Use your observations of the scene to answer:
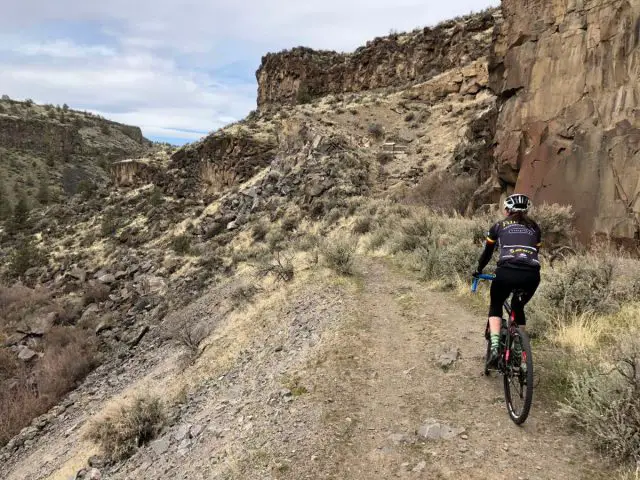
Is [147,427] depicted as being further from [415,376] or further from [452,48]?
[452,48]

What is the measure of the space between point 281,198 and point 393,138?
8333 millimetres

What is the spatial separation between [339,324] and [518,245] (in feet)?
12.9

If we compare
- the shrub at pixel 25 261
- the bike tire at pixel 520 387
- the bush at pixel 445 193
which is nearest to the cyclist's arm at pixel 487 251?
the bike tire at pixel 520 387

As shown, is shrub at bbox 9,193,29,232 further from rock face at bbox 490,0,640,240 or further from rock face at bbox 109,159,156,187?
rock face at bbox 490,0,640,240

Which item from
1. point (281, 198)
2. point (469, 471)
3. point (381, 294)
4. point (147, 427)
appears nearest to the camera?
point (469, 471)

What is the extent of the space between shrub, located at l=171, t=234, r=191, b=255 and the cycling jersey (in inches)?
816

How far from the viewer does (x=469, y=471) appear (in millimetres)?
3844

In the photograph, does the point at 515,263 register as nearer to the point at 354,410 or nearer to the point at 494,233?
the point at 494,233

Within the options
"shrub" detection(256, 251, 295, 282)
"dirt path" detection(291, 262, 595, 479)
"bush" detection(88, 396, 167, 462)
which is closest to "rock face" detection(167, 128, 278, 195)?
"shrub" detection(256, 251, 295, 282)

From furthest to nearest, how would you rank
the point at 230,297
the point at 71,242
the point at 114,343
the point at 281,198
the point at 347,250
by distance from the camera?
the point at 71,242 < the point at 281,198 < the point at 114,343 < the point at 230,297 < the point at 347,250

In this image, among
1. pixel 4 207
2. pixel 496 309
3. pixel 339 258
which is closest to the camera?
pixel 496 309

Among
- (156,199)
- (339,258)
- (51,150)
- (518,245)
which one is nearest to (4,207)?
(51,150)

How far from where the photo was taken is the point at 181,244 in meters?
24.4

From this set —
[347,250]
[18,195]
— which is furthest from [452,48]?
[18,195]
